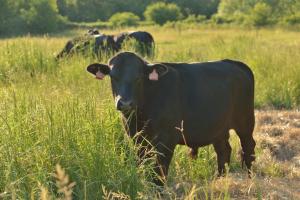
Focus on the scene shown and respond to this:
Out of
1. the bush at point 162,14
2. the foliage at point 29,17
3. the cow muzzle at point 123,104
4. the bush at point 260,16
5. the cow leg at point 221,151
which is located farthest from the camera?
the bush at point 162,14

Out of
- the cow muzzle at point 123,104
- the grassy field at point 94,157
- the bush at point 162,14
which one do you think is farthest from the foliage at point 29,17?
the cow muzzle at point 123,104

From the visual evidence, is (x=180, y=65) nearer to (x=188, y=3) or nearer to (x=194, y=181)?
(x=194, y=181)

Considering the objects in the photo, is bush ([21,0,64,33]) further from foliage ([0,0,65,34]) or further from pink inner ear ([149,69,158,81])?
pink inner ear ([149,69,158,81])

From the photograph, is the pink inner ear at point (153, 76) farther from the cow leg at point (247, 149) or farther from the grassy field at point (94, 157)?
the cow leg at point (247, 149)

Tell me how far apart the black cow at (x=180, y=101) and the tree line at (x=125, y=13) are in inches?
1538

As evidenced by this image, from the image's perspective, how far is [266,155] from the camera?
265 inches

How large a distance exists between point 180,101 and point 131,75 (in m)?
0.59

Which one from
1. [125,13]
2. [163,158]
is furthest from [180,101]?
[125,13]

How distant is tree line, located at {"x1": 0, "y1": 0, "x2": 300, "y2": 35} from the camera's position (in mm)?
45144

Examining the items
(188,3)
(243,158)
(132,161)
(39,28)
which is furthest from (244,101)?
(188,3)

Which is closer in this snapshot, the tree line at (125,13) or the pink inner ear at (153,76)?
the pink inner ear at (153,76)

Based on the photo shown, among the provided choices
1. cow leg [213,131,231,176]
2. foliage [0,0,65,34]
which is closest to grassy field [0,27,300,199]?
cow leg [213,131,231,176]

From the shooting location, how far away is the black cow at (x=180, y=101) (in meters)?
4.83

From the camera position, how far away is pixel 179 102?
5051mm
